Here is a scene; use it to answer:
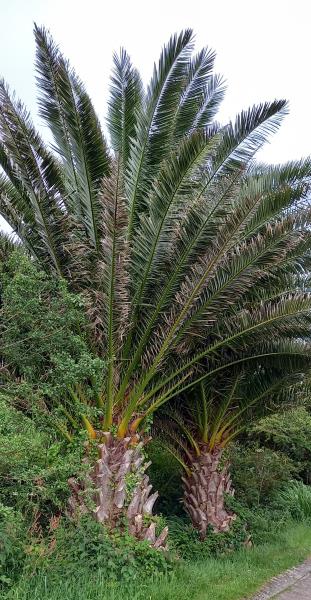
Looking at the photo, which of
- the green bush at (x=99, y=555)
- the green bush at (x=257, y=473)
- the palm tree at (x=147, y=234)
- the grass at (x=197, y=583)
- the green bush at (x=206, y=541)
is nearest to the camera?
the grass at (x=197, y=583)

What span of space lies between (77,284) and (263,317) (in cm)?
244

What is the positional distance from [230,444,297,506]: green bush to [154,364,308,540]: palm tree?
1.96m

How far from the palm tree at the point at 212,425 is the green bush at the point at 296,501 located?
254cm

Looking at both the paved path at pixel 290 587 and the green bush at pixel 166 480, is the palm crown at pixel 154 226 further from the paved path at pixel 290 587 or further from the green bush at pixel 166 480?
the green bush at pixel 166 480

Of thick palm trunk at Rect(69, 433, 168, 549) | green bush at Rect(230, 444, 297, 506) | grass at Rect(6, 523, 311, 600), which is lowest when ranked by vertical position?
grass at Rect(6, 523, 311, 600)

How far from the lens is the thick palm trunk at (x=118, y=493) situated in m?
6.22

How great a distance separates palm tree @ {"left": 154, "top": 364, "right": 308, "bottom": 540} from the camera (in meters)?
8.76

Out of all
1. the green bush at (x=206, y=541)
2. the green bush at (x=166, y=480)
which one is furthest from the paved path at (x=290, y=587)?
the green bush at (x=166, y=480)

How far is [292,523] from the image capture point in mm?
10539

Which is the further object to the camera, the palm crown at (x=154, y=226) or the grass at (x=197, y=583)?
the palm crown at (x=154, y=226)

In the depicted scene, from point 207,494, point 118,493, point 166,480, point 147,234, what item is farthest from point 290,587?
point 166,480

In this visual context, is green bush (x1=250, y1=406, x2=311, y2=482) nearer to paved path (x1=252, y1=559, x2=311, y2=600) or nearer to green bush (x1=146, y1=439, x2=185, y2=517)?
green bush (x1=146, y1=439, x2=185, y2=517)

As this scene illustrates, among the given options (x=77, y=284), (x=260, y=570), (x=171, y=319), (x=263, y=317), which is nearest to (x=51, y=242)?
(x=77, y=284)

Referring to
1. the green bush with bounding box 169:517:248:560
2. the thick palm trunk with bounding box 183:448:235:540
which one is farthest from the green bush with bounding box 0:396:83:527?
the thick palm trunk with bounding box 183:448:235:540
